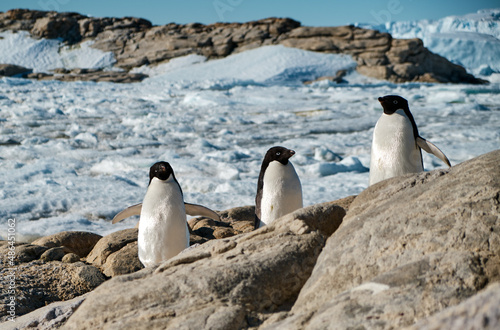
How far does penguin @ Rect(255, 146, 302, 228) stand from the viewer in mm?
4719

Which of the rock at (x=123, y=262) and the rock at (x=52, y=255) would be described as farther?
the rock at (x=52, y=255)

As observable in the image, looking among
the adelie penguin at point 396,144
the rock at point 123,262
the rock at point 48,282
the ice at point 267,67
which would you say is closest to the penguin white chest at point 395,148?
the adelie penguin at point 396,144

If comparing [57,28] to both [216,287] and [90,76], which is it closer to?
[90,76]

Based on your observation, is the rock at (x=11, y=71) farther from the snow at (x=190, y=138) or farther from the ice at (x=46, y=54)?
the snow at (x=190, y=138)

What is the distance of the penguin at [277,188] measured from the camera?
472cm

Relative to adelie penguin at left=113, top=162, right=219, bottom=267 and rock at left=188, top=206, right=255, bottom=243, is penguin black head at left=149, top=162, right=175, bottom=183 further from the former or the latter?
rock at left=188, top=206, right=255, bottom=243

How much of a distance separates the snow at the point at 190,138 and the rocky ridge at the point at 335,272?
178 inches

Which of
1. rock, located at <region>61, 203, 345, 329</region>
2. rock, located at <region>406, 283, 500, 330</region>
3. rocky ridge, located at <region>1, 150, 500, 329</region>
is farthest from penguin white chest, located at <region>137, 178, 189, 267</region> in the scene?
rock, located at <region>406, 283, 500, 330</region>

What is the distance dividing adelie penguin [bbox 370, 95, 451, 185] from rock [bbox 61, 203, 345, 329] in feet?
8.47

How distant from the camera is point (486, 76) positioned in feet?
120

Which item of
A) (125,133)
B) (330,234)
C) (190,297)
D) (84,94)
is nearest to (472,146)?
(125,133)

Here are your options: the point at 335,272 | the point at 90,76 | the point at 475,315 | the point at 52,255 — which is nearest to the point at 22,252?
the point at 52,255

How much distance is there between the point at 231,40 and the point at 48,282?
33.4 m

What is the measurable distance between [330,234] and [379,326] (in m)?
1.15
